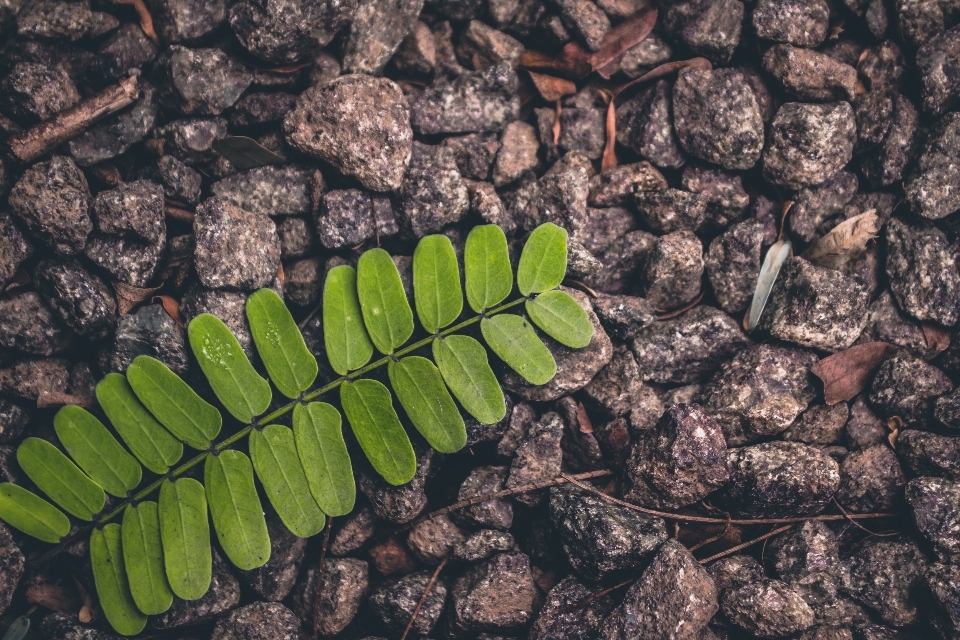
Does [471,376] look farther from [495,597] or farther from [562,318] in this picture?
[495,597]

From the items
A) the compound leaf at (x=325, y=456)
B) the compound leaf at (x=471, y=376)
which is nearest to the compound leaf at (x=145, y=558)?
the compound leaf at (x=325, y=456)

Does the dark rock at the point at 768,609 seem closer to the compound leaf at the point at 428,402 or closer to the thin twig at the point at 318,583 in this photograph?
the compound leaf at the point at 428,402

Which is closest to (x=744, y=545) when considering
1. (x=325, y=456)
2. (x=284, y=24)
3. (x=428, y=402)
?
(x=428, y=402)

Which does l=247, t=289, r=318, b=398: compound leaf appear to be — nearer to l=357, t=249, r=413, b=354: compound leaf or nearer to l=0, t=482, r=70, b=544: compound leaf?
l=357, t=249, r=413, b=354: compound leaf

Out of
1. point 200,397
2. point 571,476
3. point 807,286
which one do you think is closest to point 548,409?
point 571,476

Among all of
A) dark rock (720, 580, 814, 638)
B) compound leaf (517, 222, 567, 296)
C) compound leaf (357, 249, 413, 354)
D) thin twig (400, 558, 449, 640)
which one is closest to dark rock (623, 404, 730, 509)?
dark rock (720, 580, 814, 638)

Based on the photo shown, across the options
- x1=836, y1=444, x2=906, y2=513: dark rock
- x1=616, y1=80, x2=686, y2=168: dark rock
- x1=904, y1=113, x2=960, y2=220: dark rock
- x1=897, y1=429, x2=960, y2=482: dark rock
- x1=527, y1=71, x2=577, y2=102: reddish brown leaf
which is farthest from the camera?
x1=527, y1=71, x2=577, y2=102: reddish brown leaf
